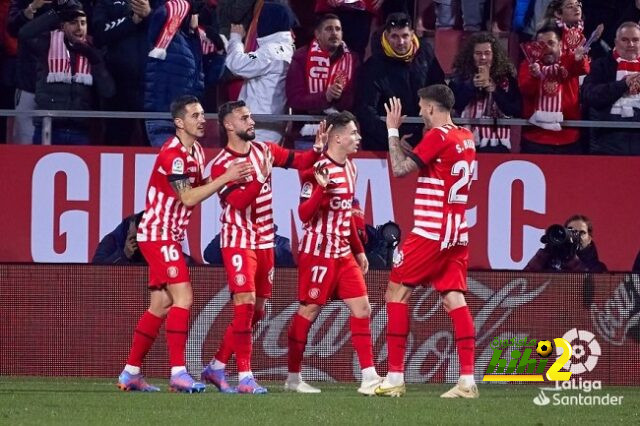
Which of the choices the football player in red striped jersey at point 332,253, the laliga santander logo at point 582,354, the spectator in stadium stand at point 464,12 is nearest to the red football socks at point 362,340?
the football player in red striped jersey at point 332,253

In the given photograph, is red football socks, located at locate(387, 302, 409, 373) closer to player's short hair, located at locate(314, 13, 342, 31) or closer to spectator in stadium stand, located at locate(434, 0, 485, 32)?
player's short hair, located at locate(314, 13, 342, 31)

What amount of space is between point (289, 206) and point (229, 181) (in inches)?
138

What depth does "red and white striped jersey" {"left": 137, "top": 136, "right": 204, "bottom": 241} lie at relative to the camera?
10.4 metres

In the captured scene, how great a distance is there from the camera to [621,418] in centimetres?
898

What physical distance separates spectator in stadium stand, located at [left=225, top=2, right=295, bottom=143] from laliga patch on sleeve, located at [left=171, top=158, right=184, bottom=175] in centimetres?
299

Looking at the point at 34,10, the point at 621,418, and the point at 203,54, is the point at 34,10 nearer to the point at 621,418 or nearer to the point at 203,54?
the point at 203,54

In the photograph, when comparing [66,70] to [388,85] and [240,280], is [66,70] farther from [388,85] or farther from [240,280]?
[240,280]

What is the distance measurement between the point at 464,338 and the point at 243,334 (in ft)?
5.15

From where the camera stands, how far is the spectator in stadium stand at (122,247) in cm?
1262

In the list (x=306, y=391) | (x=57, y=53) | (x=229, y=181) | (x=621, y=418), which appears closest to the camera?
(x=621, y=418)

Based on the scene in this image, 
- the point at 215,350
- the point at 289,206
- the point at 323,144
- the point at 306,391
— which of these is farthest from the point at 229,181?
the point at 289,206

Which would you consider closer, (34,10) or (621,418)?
(621,418)

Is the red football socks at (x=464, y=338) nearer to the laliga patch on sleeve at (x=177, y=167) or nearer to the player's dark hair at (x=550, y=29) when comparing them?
the laliga patch on sleeve at (x=177, y=167)

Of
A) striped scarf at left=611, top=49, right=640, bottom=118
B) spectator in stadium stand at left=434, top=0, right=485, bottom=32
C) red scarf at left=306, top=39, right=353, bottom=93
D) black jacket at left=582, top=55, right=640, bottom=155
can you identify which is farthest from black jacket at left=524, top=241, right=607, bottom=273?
spectator in stadium stand at left=434, top=0, right=485, bottom=32
